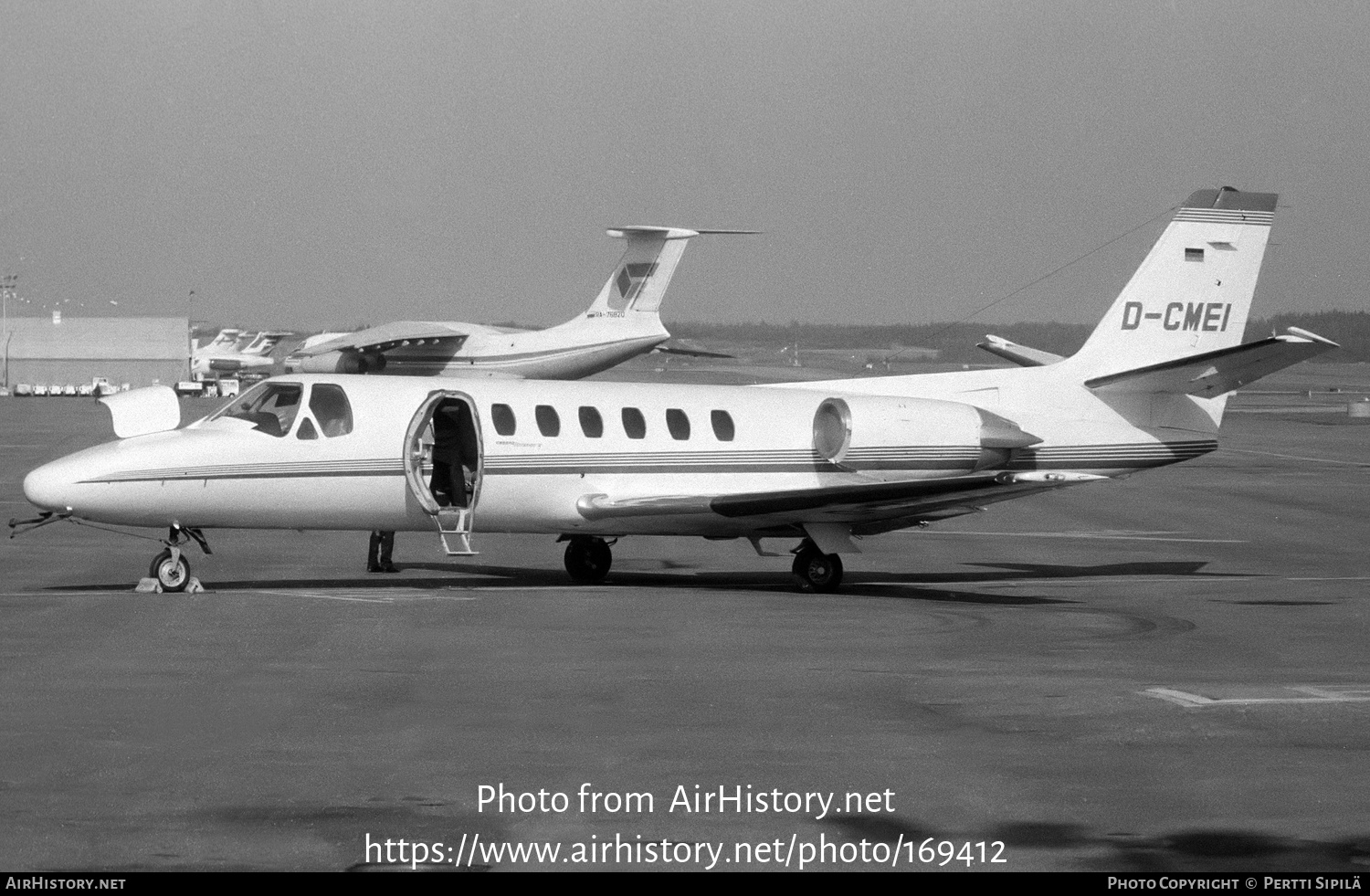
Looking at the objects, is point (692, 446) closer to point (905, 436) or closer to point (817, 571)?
point (817, 571)

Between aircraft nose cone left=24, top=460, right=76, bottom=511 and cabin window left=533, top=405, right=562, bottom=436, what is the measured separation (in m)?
5.17

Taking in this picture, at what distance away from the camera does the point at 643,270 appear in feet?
172

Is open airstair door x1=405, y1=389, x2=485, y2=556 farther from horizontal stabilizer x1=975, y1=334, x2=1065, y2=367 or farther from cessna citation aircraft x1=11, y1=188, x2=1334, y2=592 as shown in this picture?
horizontal stabilizer x1=975, y1=334, x2=1065, y2=367

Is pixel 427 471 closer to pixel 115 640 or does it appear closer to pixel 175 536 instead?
pixel 175 536

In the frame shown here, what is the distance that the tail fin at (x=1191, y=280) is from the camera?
23.4m

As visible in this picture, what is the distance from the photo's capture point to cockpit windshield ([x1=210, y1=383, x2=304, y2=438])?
18.7 m

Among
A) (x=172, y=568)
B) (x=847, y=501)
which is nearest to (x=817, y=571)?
(x=847, y=501)

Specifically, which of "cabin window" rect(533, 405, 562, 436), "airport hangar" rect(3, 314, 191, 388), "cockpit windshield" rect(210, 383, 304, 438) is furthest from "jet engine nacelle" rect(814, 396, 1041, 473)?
"airport hangar" rect(3, 314, 191, 388)

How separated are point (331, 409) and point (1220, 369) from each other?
1098 centimetres

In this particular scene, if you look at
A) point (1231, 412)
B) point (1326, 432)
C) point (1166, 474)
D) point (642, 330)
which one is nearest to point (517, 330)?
point (642, 330)

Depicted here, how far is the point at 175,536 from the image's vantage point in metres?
18.2

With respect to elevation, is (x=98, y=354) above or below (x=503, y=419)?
below
